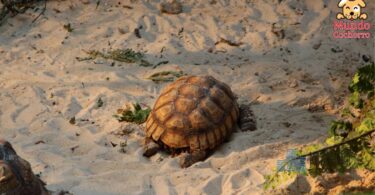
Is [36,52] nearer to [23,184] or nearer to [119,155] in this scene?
[119,155]

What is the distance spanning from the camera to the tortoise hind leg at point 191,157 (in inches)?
184

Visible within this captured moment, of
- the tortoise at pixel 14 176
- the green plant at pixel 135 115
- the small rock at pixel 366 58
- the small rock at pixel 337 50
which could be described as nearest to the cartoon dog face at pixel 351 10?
the small rock at pixel 337 50

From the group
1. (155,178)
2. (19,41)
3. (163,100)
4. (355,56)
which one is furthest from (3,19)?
(355,56)

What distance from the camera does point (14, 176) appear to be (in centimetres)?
318

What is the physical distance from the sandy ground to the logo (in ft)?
0.39

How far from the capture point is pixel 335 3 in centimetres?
750

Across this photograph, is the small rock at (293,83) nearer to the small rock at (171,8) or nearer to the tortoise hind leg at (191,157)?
the tortoise hind leg at (191,157)

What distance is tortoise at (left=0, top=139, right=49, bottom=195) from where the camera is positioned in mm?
3111

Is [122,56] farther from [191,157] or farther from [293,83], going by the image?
[191,157]

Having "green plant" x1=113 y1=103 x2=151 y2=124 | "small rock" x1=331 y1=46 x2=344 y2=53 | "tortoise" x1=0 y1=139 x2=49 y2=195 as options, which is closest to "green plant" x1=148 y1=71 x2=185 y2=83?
"green plant" x1=113 y1=103 x2=151 y2=124

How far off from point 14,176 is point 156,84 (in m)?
3.16

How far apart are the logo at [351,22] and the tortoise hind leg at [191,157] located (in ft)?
10.0

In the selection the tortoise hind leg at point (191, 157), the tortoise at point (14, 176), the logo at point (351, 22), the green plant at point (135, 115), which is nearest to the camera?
the tortoise at point (14, 176)

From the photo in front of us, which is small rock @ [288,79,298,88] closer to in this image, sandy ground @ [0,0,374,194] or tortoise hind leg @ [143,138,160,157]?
sandy ground @ [0,0,374,194]
